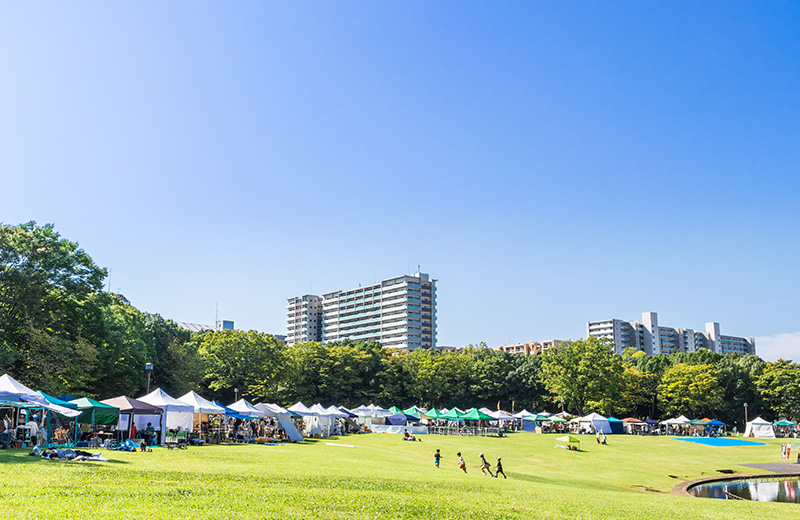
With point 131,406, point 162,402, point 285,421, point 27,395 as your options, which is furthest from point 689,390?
point 27,395

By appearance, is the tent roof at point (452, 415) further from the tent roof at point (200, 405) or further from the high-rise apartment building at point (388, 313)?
the high-rise apartment building at point (388, 313)

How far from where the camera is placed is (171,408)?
3319 cm

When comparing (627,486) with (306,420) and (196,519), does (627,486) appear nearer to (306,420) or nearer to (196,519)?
(196,519)

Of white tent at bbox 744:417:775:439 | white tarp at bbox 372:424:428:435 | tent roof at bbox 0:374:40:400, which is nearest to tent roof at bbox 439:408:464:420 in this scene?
white tarp at bbox 372:424:428:435

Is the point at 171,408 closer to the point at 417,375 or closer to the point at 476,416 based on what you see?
the point at 476,416

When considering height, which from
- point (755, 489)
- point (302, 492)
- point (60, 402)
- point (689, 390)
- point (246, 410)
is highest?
point (60, 402)

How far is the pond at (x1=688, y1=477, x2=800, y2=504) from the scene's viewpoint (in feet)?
92.2

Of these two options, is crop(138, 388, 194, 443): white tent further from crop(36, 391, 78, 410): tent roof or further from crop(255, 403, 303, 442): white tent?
crop(255, 403, 303, 442): white tent

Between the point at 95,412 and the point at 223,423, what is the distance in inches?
584

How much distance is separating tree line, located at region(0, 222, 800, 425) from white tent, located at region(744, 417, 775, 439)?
7381 millimetres

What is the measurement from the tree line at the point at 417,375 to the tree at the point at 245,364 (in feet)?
0.43

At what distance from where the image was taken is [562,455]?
4319 cm

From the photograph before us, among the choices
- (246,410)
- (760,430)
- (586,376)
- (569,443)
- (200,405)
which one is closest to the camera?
(200,405)

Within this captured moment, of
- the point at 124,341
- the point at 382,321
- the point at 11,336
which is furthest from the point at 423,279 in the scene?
the point at 11,336
